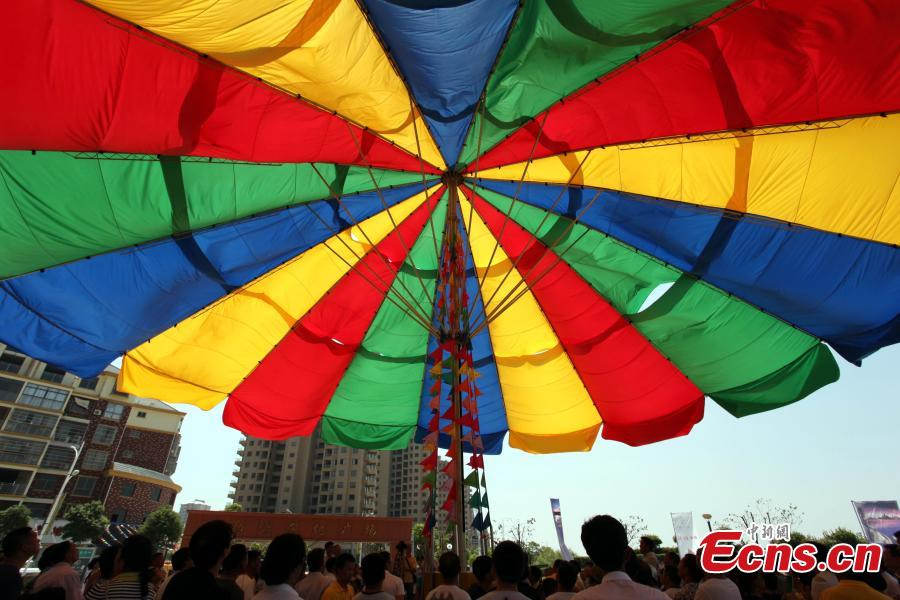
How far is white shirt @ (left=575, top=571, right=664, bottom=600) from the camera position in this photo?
6.76 feet

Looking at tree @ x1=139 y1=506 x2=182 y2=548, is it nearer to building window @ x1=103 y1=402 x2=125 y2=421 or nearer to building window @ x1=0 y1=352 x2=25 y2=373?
building window @ x1=103 y1=402 x2=125 y2=421

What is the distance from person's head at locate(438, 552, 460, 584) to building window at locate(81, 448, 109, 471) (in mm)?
54878

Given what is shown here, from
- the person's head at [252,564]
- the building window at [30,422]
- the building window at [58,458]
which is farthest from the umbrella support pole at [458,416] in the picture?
the building window at [58,458]

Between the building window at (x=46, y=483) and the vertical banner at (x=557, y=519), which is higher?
the building window at (x=46, y=483)

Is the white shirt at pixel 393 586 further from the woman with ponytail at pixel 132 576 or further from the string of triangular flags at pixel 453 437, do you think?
the woman with ponytail at pixel 132 576

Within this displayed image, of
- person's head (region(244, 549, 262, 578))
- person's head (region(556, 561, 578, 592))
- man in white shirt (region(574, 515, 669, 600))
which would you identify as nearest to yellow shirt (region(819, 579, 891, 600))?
person's head (region(556, 561, 578, 592))

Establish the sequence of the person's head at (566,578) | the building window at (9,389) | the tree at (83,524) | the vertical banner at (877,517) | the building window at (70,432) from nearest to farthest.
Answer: the person's head at (566,578) → the vertical banner at (877,517) → the tree at (83,524) → the building window at (9,389) → the building window at (70,432)

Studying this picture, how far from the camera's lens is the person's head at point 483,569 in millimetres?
3871

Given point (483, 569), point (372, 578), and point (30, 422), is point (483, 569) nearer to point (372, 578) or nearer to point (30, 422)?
point (372, 578)

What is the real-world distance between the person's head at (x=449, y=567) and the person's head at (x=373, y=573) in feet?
1.51

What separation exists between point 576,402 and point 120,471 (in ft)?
173

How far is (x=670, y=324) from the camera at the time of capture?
6.49 m

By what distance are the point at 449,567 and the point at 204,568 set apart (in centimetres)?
169

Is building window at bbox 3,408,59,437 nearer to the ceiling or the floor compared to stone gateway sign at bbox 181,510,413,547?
nearer to the ceiling
